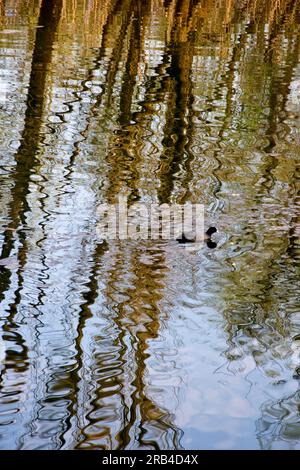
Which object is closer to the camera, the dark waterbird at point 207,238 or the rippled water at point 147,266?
the rippled water at point 147,266

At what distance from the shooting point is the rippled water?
3.56 m

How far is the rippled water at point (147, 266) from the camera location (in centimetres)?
356

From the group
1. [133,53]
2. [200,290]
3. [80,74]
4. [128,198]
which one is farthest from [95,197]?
[133,53]

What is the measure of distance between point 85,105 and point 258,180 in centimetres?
314

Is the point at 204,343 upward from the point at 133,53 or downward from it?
downward

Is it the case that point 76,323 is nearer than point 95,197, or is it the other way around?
point 76,323

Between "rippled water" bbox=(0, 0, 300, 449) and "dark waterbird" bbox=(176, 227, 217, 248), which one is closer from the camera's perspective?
"rippled water" bbox=(0, 0, 300, 449)

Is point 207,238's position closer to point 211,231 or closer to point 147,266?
point 211,231

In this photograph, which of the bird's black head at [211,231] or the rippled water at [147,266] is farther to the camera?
the bird's black head at [211,231]

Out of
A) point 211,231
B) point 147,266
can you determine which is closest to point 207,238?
point 211,231

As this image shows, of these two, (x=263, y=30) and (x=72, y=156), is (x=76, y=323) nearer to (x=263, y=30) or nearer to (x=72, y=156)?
(x=72, y=156)

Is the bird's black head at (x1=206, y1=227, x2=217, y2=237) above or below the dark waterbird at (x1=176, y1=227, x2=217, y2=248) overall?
above

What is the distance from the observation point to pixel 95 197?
20.9 ft

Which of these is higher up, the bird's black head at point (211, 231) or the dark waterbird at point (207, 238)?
the bird's black head at point (211, 231)
